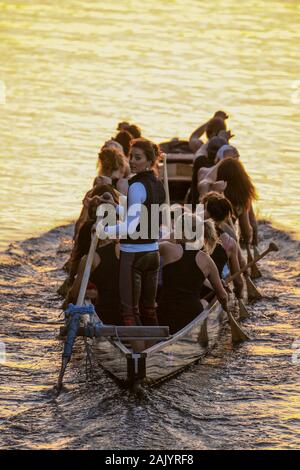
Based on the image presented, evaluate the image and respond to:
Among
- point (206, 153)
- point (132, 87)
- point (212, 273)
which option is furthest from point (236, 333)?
point (132, 87)

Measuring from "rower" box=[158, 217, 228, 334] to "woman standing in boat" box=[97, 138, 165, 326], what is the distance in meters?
0.56

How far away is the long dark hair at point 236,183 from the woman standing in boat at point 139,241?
308cm

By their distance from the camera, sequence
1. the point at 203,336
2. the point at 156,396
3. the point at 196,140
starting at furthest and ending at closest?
the point at 196,140, the point at 203,336, the point at 156,396

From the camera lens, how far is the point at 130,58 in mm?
33562

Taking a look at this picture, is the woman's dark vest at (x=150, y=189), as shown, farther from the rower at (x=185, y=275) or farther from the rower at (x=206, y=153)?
the rower at (x=206, y=153)

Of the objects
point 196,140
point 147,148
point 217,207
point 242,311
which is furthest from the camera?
point 196,140

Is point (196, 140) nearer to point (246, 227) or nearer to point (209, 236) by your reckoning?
point (246, 227)

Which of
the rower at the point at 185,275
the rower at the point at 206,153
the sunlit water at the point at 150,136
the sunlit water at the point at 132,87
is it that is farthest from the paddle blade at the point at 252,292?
the sunlit water at the point at 132,87

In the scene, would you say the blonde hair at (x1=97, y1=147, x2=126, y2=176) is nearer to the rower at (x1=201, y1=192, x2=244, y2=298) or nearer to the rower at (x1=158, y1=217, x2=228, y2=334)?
the rower at (x1=201, y1=192, x2=244, y2=298)

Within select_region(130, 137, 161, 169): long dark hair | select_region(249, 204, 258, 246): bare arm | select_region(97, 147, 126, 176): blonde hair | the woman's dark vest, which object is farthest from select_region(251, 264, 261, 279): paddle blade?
select_region(130, 137, 161, 169): long dark hair

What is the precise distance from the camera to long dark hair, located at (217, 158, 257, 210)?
15906 mm

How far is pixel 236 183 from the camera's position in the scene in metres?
15.9

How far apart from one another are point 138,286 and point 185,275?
2.68 feet

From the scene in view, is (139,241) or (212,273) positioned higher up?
(139,241)
